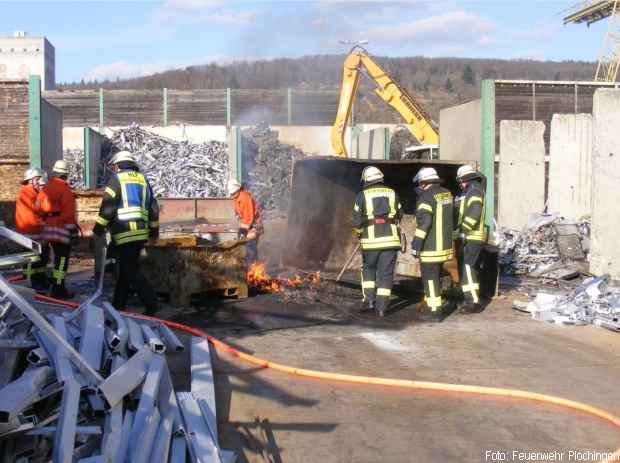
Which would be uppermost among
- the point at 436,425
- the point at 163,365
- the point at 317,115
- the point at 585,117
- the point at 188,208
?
the point at 317,115

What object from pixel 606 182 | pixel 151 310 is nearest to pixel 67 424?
pixel 151 310

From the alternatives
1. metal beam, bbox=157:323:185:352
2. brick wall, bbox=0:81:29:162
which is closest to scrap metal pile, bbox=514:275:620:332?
metal beam, bbox=157:323:185:352

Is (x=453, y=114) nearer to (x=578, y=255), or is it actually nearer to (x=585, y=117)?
(x=585, y=117)

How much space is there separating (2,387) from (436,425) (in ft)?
8.71

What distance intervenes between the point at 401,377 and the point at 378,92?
47.6 feet

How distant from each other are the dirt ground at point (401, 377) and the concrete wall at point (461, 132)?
215 inches

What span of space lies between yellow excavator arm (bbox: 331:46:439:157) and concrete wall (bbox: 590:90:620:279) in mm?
8144

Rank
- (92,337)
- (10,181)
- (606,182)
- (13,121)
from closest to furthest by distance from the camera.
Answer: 1. (92,337)
2. (606,182)
3. (10,181)
4. (13,121)

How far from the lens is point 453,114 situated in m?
13.7

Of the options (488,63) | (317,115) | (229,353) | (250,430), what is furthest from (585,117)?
(488,63)

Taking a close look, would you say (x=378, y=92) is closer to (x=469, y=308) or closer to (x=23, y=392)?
(x=469, y=308)

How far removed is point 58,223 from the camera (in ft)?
28.4

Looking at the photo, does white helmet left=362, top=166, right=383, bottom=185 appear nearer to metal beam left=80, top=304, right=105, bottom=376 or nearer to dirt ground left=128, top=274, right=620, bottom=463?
dirt ground left=128, top=274, right=620, bottom=463

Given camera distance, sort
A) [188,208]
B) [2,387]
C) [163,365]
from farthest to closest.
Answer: [188,208] → [163,365] → [2,387]
